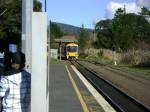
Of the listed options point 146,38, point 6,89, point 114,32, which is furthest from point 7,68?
point 146,38

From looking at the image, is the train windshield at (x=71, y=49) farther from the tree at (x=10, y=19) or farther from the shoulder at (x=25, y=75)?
the shoulder at (x=25, y=75)

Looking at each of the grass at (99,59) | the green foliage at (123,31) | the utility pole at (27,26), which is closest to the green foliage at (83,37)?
the green foliage at (123,31)

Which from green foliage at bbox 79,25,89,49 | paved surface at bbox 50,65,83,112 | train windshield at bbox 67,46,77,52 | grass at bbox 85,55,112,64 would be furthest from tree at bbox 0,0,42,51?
paved surface at bbox 50,65,83,112

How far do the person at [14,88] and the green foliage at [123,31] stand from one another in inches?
2867

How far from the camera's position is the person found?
634 cm

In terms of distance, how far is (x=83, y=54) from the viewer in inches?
4353

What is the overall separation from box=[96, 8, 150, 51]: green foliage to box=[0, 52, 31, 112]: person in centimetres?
7283

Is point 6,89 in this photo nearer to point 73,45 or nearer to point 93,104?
point 93,104

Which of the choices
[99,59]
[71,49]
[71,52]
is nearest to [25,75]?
[71,49]

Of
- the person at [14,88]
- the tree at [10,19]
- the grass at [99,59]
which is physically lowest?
the grass at [99,59]

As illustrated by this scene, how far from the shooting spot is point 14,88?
636 cm

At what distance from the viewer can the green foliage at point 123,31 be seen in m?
82.2

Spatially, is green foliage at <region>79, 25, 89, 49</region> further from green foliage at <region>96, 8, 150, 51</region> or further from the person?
the person

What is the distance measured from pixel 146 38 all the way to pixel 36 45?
403 ft
